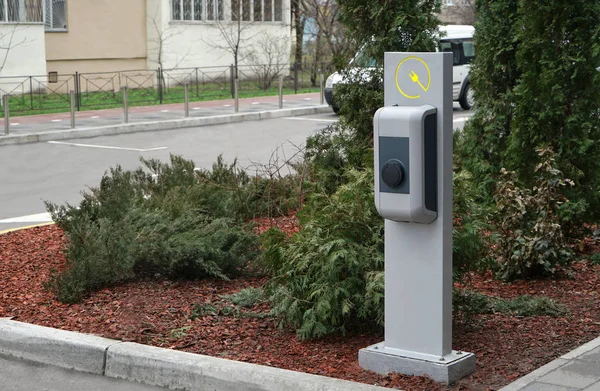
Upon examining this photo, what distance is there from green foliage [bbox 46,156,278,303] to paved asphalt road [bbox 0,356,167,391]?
972 millimetres

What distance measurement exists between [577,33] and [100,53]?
27339 mm

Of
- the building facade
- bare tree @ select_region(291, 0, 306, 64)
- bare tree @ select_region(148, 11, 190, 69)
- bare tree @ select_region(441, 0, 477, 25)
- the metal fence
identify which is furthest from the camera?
bare tree @ select_region(441, 0, 477, 25)

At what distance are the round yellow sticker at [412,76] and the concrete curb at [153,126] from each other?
15142 mm

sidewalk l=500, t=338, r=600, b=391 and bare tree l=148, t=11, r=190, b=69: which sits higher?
bare tree l=148, t=11, r=190, b=69

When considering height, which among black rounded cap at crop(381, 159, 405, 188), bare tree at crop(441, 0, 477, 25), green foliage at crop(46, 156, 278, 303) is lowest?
green foliage at crop(46, 156, 278, 303)

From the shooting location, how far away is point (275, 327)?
586 cm

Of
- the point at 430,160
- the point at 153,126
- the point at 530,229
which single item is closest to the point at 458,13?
the point at 153,126

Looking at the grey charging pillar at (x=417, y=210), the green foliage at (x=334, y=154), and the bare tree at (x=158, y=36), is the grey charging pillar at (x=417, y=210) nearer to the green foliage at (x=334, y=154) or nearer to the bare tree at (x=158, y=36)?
the green foliage at (x=334, y=154)

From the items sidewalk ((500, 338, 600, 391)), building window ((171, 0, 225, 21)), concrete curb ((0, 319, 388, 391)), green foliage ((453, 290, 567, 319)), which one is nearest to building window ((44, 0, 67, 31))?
building window ((171, 0, 225, 21))

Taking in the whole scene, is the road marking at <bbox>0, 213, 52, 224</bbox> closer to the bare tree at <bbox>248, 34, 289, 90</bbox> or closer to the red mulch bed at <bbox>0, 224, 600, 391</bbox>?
the red mulch bed at <bbox>0, 224, 600, 391</bbox>

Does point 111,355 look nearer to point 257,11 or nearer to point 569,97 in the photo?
point 569,97

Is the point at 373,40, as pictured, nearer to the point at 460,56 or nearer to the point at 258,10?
the point at 460,56

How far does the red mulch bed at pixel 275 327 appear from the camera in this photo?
5164mm

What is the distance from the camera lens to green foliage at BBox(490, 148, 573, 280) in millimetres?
6828
